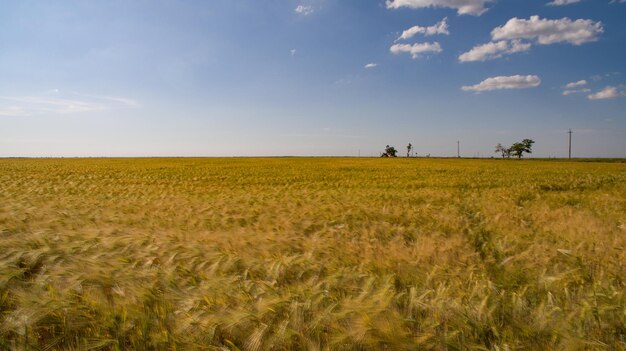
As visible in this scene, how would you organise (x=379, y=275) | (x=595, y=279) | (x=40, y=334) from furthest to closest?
(x=379, y=275) < (x=595, y=279) < (x=40, y=334)

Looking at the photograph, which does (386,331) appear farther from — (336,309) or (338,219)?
(338,219)

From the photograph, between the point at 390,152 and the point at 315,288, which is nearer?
the point at 315,288

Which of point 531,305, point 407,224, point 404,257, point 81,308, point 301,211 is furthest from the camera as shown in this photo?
point 301,211

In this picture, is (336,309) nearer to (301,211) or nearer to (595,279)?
(595,279)

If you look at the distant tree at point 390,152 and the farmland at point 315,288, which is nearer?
the farmland at point 315,288

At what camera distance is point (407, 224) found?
18.7 feet

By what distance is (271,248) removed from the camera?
388 centimetres

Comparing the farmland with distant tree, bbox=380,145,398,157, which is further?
distant tree, bbox=380,145,398,157

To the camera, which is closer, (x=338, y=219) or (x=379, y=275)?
(x=379, y=275)

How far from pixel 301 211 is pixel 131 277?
428cm

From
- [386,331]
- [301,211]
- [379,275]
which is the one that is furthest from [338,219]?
[386,331]

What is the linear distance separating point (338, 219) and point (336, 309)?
3692 millimetres

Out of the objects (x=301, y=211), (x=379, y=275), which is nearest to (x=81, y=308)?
(x=379, y=275)

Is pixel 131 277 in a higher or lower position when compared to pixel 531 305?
higher
